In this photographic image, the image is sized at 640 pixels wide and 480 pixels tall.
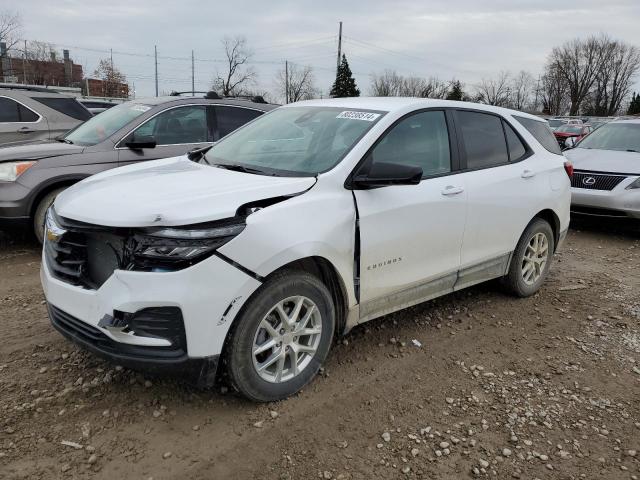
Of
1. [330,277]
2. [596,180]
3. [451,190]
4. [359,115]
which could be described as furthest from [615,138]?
[330,277]

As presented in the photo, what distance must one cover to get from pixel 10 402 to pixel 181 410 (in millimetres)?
962

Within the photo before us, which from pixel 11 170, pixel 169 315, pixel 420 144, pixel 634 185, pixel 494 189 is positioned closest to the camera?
pixel 169 315

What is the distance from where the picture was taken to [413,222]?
11.7 feet

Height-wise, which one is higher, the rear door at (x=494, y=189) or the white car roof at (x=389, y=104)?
the white car roof at (x=389, y=104)

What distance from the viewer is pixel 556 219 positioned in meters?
5.09

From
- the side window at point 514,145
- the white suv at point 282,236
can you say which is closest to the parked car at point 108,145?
the white suv at point 282,236

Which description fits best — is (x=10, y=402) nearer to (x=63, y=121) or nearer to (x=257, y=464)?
(x=257, y=464)

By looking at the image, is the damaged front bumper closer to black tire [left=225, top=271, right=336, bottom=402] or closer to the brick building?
black tire [left=225, top=271, right=336, bottom=402]

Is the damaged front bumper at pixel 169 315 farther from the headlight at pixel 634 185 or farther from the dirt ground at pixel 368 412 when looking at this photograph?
the headlight at pixel 634 185

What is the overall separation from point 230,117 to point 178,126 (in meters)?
0.71

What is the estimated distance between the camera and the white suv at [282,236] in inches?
104

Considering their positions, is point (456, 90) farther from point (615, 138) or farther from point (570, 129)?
point (615, 138)

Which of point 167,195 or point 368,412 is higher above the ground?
point 167,195

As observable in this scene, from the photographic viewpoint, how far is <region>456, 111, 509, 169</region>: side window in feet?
13.8
